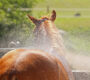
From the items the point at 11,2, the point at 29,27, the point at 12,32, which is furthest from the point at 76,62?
the point at 11,2

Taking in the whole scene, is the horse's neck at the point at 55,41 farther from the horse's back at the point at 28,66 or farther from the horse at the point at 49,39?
the horse's back at the point at 28,66

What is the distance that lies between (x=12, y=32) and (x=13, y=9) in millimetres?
1933

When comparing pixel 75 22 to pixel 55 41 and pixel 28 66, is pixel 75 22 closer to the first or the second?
pixel 55 41

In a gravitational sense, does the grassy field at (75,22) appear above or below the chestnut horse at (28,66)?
below

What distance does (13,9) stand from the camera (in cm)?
1108

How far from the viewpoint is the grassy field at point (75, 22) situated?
10.2 metres

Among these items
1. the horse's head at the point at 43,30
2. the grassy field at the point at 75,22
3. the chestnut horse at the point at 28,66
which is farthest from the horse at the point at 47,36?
the grassy field at the point at 75,22

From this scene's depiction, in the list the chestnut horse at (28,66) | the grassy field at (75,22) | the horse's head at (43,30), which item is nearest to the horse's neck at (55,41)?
the horse's head at (43,30)

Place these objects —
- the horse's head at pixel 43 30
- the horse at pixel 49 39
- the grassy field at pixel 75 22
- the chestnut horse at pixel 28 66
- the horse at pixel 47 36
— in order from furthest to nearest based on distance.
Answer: the grassy field at pixel 75 22 < the horse's head at pixel 43 30 < the horse at pixel 47 36 < the horse at pixel 49 39 < the chestnut horse at pixel 28 66

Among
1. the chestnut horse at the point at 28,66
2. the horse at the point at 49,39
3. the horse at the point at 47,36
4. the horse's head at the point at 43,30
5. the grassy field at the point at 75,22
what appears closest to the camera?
the chestnut horse at the point at 28,66

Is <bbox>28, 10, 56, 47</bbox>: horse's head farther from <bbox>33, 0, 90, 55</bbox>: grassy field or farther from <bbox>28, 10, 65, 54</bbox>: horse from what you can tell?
<bbox>33, 0, 90, 55</bbox>: grassy field

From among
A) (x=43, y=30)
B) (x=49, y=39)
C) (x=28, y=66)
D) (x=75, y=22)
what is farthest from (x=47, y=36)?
(x=75, y=22)

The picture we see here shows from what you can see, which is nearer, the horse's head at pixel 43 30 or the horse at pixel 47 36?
the horse at pixel 47 36

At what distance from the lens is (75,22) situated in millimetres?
19844
